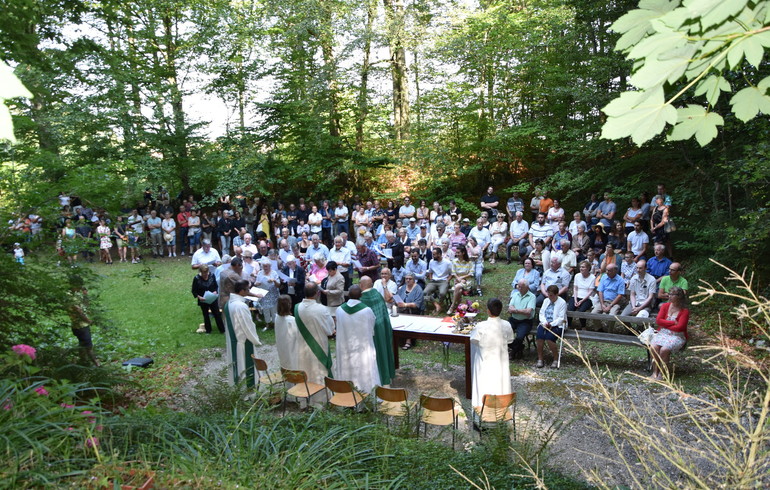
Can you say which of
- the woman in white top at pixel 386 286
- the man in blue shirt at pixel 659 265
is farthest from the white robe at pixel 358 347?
the man in blue shirt at pixel 659 265

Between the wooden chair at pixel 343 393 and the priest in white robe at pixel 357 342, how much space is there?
26.3 inches

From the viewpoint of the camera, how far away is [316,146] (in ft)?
66.1

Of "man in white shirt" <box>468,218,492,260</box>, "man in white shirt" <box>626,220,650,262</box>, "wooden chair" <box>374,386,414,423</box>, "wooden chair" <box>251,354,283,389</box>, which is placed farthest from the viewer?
"man in white shirt" <box>468,218,492,260</box>

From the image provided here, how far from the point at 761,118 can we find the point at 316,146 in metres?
14.3

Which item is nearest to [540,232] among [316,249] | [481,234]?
[481,234]

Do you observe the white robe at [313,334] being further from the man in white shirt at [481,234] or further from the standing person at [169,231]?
the standing person at [169,231]

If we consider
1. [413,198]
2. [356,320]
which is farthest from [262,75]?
[356,320]

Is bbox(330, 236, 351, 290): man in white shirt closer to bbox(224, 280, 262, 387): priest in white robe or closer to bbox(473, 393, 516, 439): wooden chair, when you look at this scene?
bbox(224, 280, 262, 387): priest in white robe

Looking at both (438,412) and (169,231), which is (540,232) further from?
(169,231)

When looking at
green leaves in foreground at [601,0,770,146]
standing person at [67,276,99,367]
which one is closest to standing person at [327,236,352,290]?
standing person at [67,276,99,367]

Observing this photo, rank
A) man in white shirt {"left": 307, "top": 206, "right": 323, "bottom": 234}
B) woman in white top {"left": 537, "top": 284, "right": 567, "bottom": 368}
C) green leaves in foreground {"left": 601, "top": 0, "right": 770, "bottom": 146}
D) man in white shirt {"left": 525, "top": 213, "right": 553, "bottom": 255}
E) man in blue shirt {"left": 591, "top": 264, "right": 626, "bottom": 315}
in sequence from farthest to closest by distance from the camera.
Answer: man in white shirt {"left": 307, "top": 206, "right": 323, "bottom": 234} < man in white shirt {"left": 525, "top": 213, "right": 553, "bottom": 255} < man in blue shirt {"left": 591, "top": 264, "right": 626, "bottom": 315} < woman in white top {"left": 537, "top": 284, "right": 567, "bottom": 368} < green leaves in foreground {"left": 601, "top": 0, "right": 770, "bottom": 146}

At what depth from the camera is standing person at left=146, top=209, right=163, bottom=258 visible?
58.1 ft

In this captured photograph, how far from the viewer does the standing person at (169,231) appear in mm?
17625

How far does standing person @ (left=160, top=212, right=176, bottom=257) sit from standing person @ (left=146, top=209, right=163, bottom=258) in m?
0.16
